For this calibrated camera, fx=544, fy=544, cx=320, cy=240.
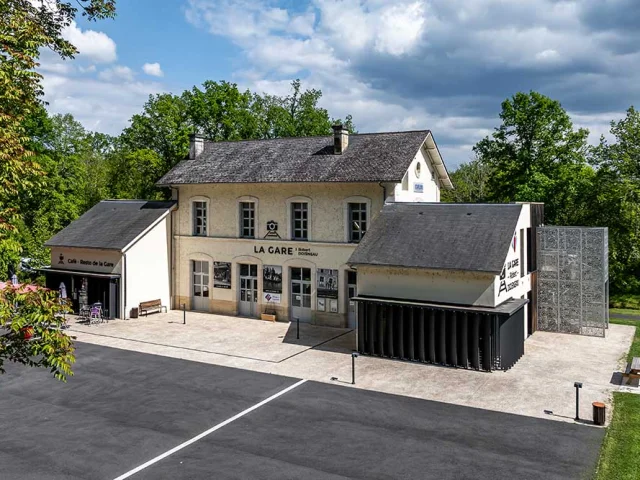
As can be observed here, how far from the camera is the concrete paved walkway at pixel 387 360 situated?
1545 cm

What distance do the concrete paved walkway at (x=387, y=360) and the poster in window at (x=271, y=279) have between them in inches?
68.9

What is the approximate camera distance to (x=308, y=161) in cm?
2600

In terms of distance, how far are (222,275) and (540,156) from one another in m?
25.6

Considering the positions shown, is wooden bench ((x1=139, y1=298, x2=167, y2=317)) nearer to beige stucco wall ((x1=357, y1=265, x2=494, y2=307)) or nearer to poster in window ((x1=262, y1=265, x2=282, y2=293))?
poster in window ((x1=262, y1=265, x2=282, y2=293))

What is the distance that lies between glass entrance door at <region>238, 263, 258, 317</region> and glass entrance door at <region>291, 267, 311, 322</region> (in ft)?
7.03

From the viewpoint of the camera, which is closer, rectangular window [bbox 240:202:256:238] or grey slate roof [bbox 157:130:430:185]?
grey slate roof [bbox 157:130:430:185]

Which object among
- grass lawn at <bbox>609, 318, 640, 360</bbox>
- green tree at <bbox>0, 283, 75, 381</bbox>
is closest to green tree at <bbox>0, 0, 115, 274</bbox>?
green tree at <bbox>0, 283, 75, 381</bbox>

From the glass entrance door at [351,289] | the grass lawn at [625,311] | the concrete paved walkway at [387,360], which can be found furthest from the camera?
the grass lawn at [625,311]

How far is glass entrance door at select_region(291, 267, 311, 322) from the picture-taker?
83.6 ft

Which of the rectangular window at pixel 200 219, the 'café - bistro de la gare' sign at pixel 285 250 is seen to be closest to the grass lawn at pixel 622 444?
the 'café - bistro de la gare' sign at pixel 285 250

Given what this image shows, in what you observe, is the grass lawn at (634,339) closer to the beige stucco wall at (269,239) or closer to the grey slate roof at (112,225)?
the beige stucco wall at (269,239)

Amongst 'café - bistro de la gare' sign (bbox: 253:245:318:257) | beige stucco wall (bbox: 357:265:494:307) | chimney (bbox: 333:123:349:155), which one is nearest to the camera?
beige stucco wall (bbox: 357:265:494:307)

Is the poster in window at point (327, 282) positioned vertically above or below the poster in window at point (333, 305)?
above

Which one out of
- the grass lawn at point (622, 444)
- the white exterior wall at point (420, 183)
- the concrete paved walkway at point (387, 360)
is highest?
the white exterior wall at point (420, 183)
